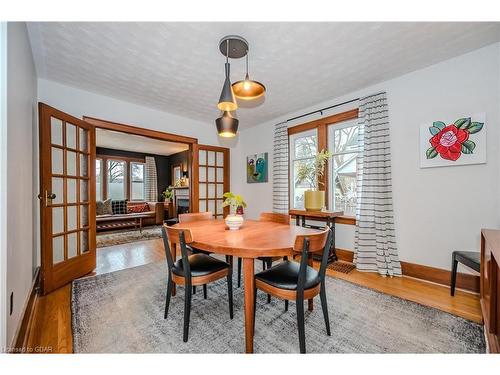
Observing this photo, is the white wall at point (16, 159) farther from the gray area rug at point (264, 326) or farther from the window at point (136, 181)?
the window at point (136, 181)

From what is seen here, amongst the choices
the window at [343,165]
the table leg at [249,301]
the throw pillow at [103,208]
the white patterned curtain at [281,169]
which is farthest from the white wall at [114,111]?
the throw pillow at [103,208]

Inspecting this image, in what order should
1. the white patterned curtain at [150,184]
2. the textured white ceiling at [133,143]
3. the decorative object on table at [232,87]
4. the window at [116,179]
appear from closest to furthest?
1. the decorative object on table at [232,87]
2. the textured white ceiling at [133,143]
3. the window at [116,179]
4. the white patterned curtain at [150,184]

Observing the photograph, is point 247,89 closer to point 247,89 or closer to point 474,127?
point 247,89

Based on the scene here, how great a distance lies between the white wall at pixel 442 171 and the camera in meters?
2.12

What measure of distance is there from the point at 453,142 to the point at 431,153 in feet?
0.68

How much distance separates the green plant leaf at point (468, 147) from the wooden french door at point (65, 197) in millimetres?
4363

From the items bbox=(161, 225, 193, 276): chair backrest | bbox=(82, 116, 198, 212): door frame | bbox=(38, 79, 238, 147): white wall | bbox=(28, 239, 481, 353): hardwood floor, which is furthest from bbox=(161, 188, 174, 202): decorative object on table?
bbox=(161, 225, 193, 276): chair backrest

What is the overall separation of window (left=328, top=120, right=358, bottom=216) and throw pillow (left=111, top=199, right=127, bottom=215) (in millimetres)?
5730

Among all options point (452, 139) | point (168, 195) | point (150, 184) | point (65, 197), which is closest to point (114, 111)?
point (65, 197)

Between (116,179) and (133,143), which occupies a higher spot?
(133,143)

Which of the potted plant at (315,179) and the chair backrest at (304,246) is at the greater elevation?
the potted plant at (315,179)

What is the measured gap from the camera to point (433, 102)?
244 centimetres

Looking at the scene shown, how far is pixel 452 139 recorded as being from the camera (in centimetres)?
231
